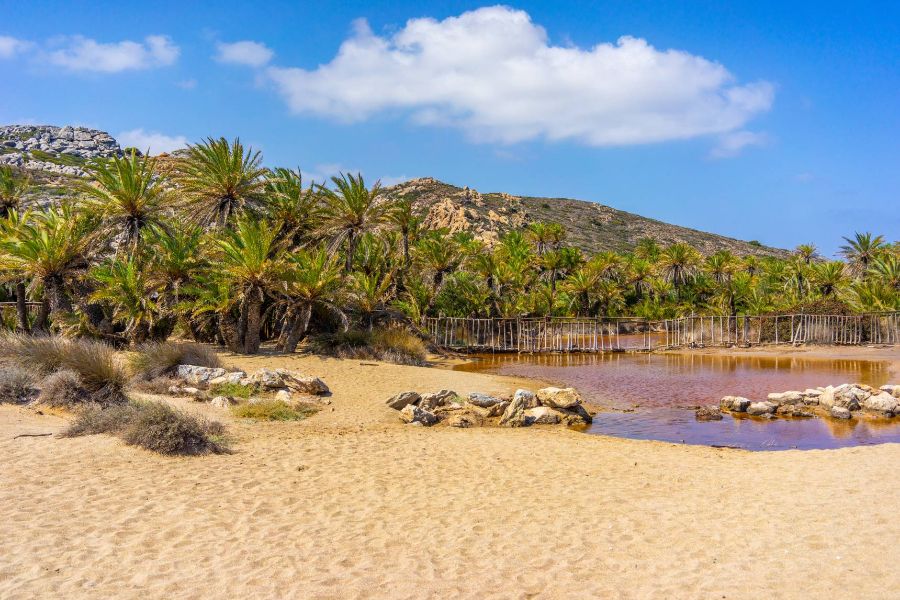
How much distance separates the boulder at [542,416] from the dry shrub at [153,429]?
6463 mm

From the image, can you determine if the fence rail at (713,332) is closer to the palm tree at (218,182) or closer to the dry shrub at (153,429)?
the palm tree at (218,182)

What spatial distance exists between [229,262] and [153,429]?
466 inches

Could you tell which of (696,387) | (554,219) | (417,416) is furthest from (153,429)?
(554,219)

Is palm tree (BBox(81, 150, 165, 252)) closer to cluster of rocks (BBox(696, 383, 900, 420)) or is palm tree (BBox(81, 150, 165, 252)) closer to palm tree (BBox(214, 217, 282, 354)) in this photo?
palm tree (BBox(214, 217, 282, 354))

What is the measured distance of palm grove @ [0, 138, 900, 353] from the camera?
18719 millimetres

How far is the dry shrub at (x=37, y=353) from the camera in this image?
12727 millimetres

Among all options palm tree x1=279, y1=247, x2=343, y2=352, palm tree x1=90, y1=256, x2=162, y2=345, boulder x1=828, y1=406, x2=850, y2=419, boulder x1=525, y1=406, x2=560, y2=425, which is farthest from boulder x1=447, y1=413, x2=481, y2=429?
palm tree x1=90, y1=256, x2=162, y2=345

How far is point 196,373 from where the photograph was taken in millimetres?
14148

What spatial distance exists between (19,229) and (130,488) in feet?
50.2

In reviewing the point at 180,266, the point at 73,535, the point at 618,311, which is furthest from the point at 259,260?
the point at 618,311

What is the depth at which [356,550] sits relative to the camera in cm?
581

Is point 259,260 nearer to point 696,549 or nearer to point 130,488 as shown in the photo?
point 130,488

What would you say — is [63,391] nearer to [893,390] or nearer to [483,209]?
[893,390]

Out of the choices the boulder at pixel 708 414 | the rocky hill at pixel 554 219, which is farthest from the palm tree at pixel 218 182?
the rocky hill at pixel 554 219
